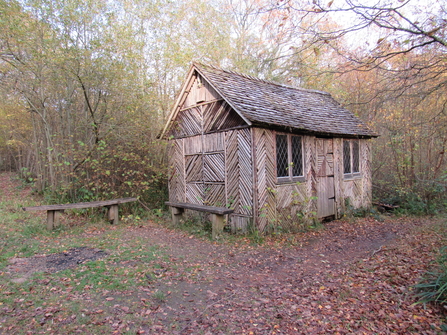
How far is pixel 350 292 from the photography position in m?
4.47

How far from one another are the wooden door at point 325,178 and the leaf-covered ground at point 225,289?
98.1 inches

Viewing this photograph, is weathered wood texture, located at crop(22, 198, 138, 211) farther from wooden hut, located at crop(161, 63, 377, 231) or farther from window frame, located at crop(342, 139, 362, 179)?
window frame, located at crop(342, 139, 362, 179)

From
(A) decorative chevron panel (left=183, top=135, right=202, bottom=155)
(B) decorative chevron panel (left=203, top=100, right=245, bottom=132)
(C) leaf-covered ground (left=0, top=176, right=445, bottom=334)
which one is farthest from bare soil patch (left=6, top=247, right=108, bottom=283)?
(B) decorative chevron panel (left=203, top=100, right=245, bottom=132)

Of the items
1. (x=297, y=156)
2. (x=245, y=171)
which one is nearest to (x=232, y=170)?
(x=245, y=171)

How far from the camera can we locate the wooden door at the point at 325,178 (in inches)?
394

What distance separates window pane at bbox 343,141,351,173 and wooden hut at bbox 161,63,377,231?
0.04 meters

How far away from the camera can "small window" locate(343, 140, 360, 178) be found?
1125cm

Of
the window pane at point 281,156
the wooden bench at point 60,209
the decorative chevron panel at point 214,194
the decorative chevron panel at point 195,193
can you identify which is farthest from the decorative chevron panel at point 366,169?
the wooden bench at point 60,209

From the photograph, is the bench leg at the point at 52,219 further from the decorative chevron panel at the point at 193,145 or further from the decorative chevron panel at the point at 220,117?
the decorative chevron panel at the point at 220,117

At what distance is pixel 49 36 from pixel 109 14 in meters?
2.39

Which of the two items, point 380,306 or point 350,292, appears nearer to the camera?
point 380,306

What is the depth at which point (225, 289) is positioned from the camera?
15.9ft

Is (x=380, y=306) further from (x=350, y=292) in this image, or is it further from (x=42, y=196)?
(x=42, y=196)

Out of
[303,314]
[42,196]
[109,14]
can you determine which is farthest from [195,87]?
[42,196]
